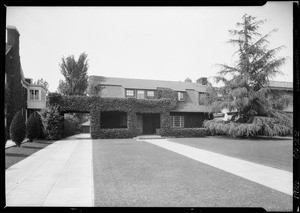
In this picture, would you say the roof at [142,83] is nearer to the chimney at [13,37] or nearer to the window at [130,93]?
the window at [130,93]

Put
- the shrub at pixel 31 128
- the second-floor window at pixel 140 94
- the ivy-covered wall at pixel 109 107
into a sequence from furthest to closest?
1. the second-floor window at pixel 140 94
2. the ivy-covered wall at pixel 109 107
3. the shrub at pixel 31 128

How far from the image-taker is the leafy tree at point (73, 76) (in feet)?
146

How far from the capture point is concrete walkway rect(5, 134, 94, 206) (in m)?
5.08

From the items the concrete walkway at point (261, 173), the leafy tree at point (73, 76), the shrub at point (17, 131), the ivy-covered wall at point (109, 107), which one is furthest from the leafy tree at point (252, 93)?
the leafy tree at point (73, 76)

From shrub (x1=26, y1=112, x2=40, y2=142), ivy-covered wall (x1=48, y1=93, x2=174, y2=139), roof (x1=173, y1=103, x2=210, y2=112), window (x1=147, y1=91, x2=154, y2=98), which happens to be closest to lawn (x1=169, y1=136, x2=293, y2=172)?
ivy-covered wall (x1=48, y1=93, x2=174, y2=139)

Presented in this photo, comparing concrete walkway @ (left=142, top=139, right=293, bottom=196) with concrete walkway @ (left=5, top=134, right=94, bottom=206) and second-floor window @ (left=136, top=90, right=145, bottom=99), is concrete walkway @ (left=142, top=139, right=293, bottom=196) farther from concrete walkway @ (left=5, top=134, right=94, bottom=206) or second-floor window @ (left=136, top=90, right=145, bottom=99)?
second-floor window @ (left=136, top=90, right=145, bottom=99)

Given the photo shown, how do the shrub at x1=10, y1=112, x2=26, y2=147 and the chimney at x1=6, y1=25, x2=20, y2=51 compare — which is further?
the chimney at x1=6, y1=25, x2=20, y2=51

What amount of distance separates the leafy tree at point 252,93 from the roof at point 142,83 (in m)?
9.70

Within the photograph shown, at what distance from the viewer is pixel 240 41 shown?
2328 cm

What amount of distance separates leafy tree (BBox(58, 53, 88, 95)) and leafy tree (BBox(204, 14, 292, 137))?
31.3m

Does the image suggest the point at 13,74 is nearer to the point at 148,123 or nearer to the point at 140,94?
the point at 140,94
